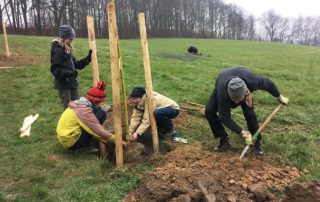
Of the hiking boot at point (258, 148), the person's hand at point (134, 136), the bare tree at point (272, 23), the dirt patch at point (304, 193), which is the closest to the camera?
the dirt patch at point (304, 193)

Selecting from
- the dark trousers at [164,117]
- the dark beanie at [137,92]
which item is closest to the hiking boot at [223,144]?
the dark trousers at [164,117]

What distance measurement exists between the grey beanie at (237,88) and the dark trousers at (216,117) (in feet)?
1.75

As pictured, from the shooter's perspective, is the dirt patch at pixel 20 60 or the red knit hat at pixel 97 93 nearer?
the red knit hat at pixel 97 93

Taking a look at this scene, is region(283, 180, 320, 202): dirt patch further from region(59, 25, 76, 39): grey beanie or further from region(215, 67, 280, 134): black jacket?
region(59, 25, 76, 39): grey beanie

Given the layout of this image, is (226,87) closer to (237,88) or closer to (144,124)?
(237,88)

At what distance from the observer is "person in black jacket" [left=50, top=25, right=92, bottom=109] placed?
5930mm

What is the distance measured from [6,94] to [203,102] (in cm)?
525

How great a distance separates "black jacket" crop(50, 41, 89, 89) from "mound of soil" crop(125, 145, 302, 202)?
2.16 metres

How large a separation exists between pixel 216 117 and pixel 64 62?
270 centimetres

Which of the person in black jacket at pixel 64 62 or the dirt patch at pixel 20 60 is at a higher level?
the person in black jacket at pixel 64 62

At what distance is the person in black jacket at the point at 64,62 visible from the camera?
19.5 feet

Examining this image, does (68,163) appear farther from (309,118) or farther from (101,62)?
(101,62)

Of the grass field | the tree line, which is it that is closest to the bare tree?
the tree line

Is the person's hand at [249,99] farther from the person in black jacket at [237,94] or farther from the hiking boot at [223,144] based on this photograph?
the hiking boot at [223,144]
